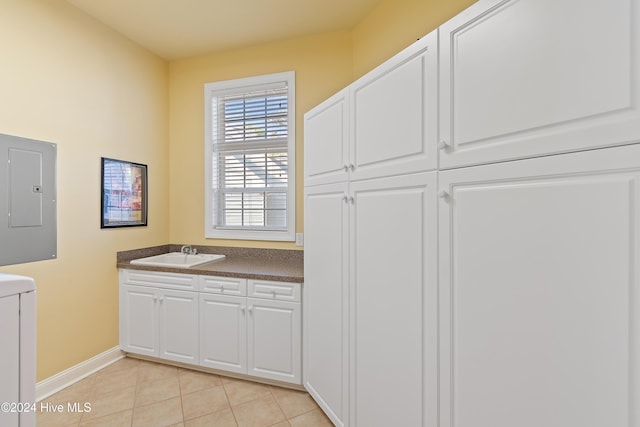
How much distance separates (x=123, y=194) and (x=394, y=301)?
2.58 metres

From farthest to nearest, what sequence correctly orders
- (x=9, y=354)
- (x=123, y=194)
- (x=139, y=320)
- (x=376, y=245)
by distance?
(x=123, y=194)
(x=139, y=320)
(x=376, y=245)
(x=9, y=354)

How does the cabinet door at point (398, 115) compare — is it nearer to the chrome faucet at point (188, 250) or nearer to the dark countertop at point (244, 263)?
the dark countertop at point (244, 263)

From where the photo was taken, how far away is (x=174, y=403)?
2166mm

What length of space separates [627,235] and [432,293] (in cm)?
65

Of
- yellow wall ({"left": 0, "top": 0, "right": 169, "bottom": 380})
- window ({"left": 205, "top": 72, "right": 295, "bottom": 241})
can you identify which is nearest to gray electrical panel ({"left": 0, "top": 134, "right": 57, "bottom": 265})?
yellow wall ({"left": 0, "top": 0, "right": 169, "bottom": 380})

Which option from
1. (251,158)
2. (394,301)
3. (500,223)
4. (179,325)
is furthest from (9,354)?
(251,158)

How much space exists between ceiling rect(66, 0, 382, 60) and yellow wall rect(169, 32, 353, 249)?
126 mm

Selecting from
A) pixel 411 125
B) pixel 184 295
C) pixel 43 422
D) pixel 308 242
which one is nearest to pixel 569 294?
pixel 411 125

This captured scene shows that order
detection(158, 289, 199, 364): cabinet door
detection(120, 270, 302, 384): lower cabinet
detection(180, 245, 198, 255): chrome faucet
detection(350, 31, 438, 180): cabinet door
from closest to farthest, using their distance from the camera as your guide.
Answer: detection(350, 31, 438, 180): cabinet door
detection(120, 270, 302, 384): lower cabinet
detection(158, 289, 199, 364): cabinet door
detection(180, 245, 198, 255): chrome faucet

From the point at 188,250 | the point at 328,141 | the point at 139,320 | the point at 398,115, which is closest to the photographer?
the point at 398,115

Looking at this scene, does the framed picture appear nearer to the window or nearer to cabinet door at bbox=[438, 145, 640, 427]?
the window

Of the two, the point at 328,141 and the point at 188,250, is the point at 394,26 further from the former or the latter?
the point at 188,250

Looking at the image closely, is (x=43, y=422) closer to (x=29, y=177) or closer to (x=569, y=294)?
(x=29, y=177)

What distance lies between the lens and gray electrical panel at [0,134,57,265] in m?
1.97
